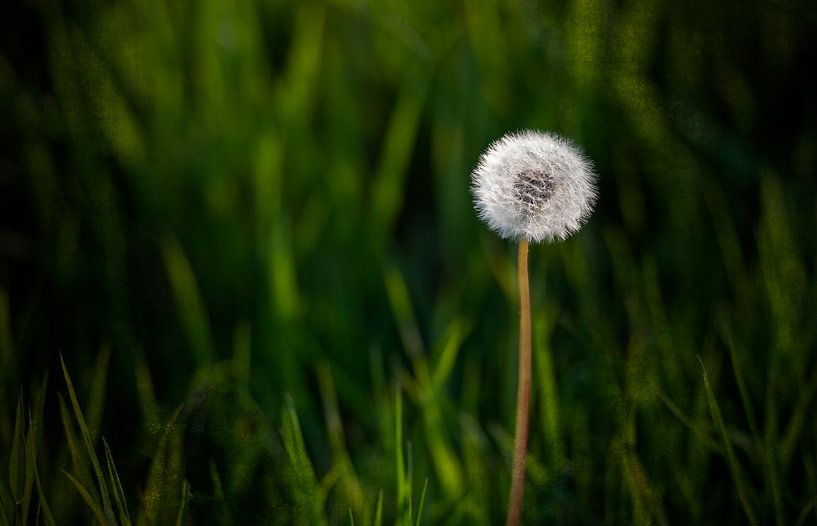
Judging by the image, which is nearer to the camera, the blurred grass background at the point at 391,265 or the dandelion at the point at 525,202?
the dandelion at the point at 525,202

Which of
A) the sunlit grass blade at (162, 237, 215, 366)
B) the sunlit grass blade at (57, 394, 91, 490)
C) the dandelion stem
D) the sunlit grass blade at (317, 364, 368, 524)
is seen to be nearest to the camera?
the dandelion stem

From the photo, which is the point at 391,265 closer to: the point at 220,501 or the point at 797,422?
the point at 220,501

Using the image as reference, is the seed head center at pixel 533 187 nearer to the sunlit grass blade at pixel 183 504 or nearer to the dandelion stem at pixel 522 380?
the dandelion stem at pixel 522 380

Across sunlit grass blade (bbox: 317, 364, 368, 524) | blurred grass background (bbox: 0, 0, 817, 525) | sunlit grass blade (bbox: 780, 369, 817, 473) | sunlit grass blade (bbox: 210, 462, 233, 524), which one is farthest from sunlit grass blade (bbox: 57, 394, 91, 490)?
sunlit grass blade (bbox: 780, 369, 817, 473)

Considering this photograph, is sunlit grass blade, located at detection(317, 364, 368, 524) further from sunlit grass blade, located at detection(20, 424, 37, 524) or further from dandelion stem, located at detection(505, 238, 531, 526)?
sunlit grass blade, located at detection(20, 424, 37, 524)

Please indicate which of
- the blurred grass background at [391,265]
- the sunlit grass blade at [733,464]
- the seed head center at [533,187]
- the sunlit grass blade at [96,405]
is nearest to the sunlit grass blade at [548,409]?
the blurred grass background at [391,265]

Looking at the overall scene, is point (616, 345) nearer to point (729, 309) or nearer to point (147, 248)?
point (729, 309)

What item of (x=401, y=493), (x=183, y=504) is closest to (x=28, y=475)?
(x=183, y=504)

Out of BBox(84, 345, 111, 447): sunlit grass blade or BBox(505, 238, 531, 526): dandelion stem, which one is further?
BBox(84, 345, 111, 447): sunlit grass blade
